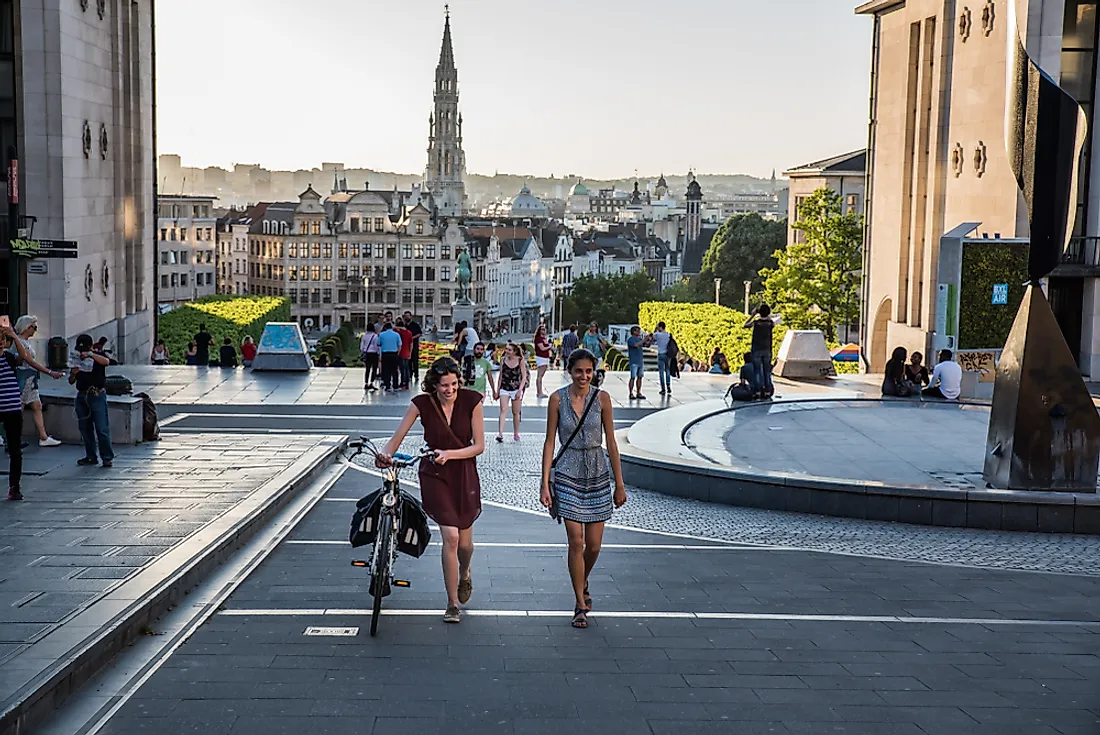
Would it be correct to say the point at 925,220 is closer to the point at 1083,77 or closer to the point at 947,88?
the point at 947,88

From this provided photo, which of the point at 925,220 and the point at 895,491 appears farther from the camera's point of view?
the point at 925,220

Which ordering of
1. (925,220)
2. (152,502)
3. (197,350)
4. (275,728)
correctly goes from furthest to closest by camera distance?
(925,220) → (197,350) → (152,502) → (275,728)

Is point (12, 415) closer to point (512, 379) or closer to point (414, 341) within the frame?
point (512, 379)

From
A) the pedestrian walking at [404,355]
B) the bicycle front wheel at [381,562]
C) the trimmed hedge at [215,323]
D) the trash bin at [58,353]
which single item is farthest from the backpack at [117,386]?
the trimmed hedge at [215,323]

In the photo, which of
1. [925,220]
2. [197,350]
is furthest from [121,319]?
[925,220]

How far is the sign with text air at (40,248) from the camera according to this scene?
70.4 ft

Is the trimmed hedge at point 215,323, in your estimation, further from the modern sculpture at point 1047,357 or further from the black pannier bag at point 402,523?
the black pannier bag at point 402,523

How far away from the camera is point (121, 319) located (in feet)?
131

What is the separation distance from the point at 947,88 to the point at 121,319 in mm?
25040

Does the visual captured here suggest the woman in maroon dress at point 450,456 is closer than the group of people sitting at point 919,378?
Yes

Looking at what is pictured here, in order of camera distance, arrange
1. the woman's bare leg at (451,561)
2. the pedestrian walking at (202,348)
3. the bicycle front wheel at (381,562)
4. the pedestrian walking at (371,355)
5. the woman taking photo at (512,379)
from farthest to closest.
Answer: the pedestrian walking at (202,348), the pedestrian walking at (371,355), the woman taking photo at (512,379), the woman's bare leg at (451,561), the bicycle front wheel at (381,562)

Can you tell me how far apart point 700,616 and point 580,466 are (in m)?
1.41

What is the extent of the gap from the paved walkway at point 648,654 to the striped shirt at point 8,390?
3200 mm

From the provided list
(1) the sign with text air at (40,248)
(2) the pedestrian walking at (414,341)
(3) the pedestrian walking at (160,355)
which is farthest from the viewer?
(3) the pedestrian walking at (160,355)
